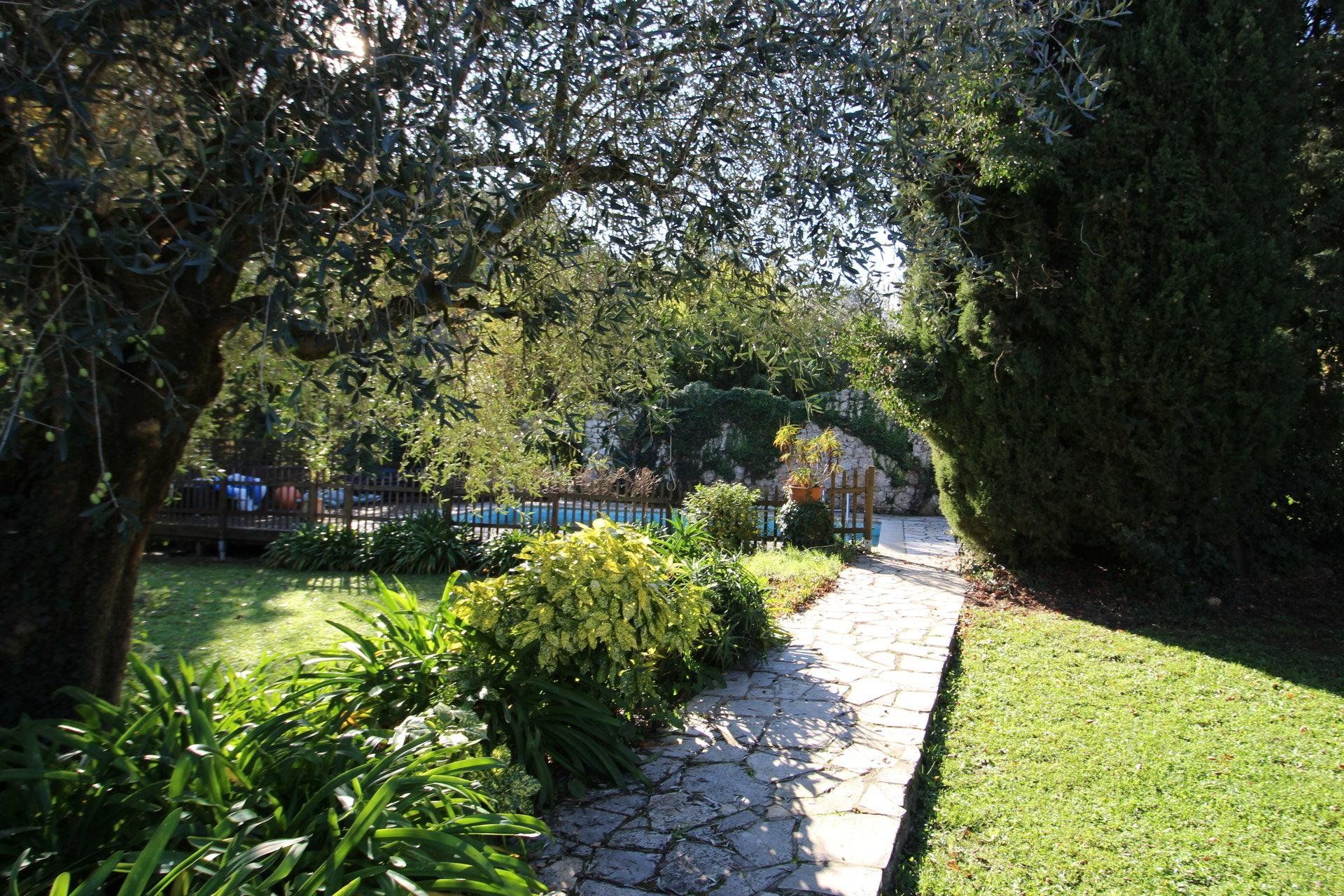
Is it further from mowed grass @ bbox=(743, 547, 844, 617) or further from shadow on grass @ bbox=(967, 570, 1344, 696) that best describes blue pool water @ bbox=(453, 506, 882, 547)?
shadow on grass @ bbox=(967, 570, 1344, 696)

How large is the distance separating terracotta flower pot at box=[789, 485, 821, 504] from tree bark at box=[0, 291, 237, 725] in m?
9.52

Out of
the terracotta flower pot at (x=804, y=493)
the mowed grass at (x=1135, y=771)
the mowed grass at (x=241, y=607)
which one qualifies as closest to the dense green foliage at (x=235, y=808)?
the mowed grass at (x=1135, y=771)

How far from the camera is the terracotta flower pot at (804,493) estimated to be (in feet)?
38.5

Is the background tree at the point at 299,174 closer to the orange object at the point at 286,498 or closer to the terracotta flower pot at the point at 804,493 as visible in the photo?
the terracotta flower pot at the point at 804,493

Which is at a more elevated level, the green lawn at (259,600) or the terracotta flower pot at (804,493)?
the terracotta flower pot at (804,493)

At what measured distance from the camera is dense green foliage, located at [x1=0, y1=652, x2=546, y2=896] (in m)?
2.19

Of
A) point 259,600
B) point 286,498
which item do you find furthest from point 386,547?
point 286,498

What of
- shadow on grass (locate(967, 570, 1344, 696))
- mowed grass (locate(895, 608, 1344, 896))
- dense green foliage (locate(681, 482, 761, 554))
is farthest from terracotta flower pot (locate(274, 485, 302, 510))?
mowed grass (locate(895, 608, 1344, 896))

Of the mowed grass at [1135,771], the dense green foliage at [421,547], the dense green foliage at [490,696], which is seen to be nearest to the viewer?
the mowed grass at [1135,771]

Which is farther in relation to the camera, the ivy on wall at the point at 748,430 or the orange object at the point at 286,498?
the ivy on wall at the point at 748,430

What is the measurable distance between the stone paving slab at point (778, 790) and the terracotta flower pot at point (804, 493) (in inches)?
192

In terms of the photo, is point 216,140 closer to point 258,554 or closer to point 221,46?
point 221,46

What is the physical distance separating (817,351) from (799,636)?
3.29 metres

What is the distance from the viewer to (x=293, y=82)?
2547 millimetres
